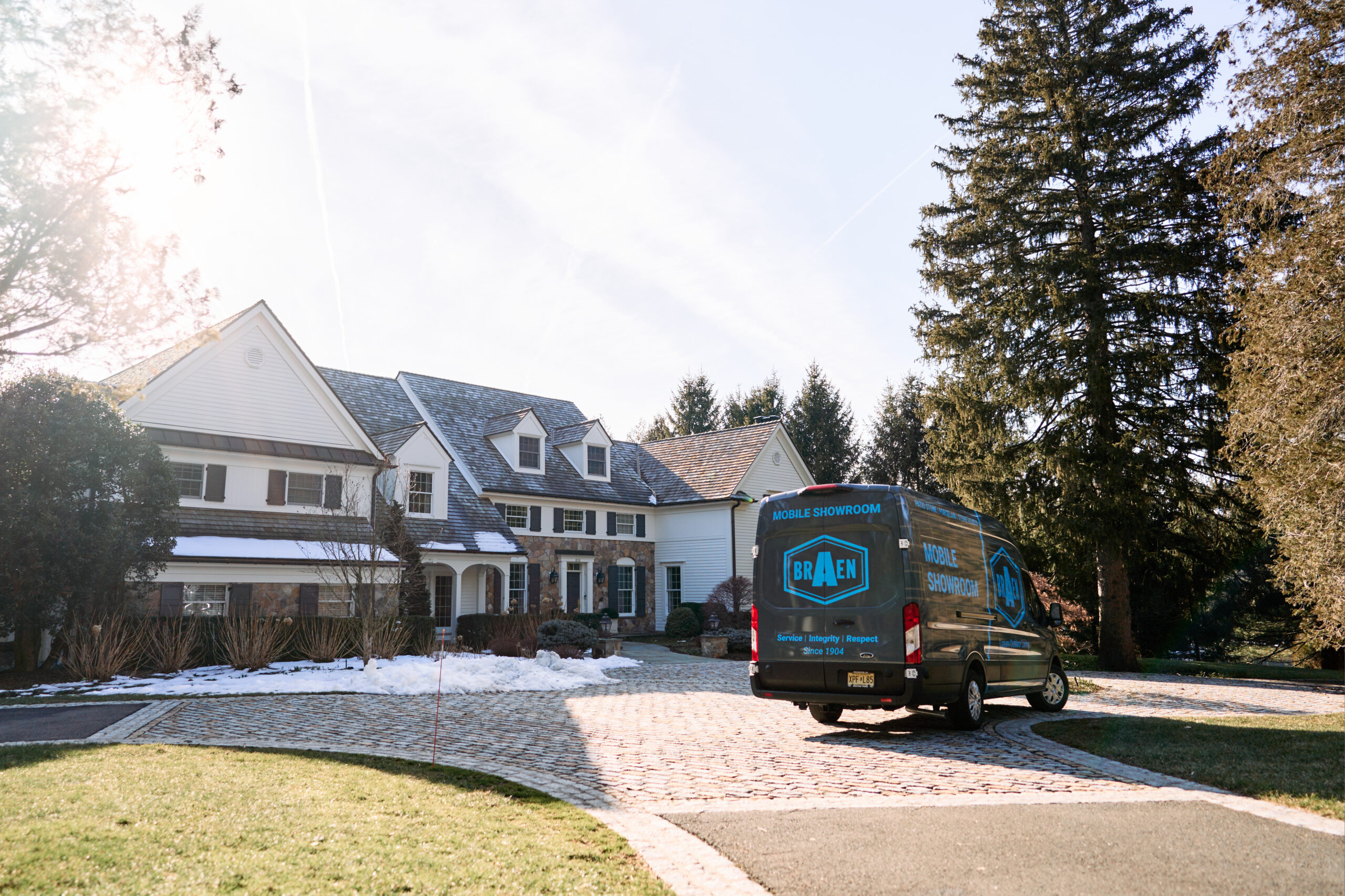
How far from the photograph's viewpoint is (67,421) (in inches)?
671

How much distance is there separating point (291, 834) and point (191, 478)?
19.4m

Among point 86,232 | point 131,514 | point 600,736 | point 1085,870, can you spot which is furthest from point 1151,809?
point 131,514

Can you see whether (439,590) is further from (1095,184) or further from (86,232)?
(1095,184)

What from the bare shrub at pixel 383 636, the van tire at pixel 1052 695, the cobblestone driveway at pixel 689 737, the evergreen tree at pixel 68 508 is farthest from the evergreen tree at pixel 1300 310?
the evergreen tree at pixel 68 508

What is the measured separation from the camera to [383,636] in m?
19.4

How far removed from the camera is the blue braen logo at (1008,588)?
12.6m

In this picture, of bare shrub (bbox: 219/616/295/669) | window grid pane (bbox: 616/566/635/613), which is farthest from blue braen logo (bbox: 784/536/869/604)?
window grid pane (bbox: 616/566/635/613)

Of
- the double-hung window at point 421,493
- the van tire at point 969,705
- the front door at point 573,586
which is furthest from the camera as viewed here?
the front door at point 573,586

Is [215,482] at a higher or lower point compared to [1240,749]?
higher

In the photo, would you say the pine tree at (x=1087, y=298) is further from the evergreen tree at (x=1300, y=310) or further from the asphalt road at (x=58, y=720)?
the asphalt road at (x=58, y=720)

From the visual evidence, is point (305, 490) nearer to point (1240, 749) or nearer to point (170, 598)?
point (170, 598)

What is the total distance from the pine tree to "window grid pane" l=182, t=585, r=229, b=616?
1890 centimetres

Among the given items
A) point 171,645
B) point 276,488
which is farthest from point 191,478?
point 171,645

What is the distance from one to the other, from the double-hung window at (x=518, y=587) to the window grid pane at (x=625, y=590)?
493 centimetres
